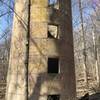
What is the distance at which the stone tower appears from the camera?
1916 centimetres

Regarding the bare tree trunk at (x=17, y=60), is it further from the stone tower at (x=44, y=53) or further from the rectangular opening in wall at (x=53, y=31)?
the rectangular opening in wall at (x=53, y=31)

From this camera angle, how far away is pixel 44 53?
19.7 meters

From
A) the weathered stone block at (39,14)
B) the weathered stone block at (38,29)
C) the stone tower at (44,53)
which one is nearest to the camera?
the stone tower at (44,53)

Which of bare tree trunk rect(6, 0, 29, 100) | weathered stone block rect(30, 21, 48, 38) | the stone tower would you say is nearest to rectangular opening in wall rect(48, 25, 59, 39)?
the stone tower

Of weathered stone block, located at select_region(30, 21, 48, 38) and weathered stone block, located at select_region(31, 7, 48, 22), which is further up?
weathered stone block, located at select_region(31, 7, 48, 22)

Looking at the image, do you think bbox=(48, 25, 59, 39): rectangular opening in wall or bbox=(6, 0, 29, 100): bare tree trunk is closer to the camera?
bbox=(6, 0, 29, 100): bare tree trunk

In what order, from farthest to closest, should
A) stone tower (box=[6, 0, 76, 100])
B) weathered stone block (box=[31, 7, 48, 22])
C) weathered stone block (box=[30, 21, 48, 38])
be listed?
weathered stone block (box=[31, 7, 48, 22]), weathered stone block (box=[30, 21, 48, 38]), stone tower (box=[6, 0, 76, 100])

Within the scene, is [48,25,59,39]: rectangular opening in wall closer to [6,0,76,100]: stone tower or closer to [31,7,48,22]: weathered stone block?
[6,0,76,100]: stone tower

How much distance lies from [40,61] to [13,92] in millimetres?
2792

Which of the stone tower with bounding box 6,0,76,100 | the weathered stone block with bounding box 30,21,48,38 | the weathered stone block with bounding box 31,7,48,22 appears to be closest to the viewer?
the stone tower with bounding box 6,0,76,100

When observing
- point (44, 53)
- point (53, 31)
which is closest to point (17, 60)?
point (44, 53)

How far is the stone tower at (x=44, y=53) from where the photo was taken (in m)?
19.2

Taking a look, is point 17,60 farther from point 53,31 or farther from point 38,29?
point 53,31

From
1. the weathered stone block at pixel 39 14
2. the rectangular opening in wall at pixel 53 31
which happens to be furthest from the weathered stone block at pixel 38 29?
the rectangular opening in wall at pixel 53 31
